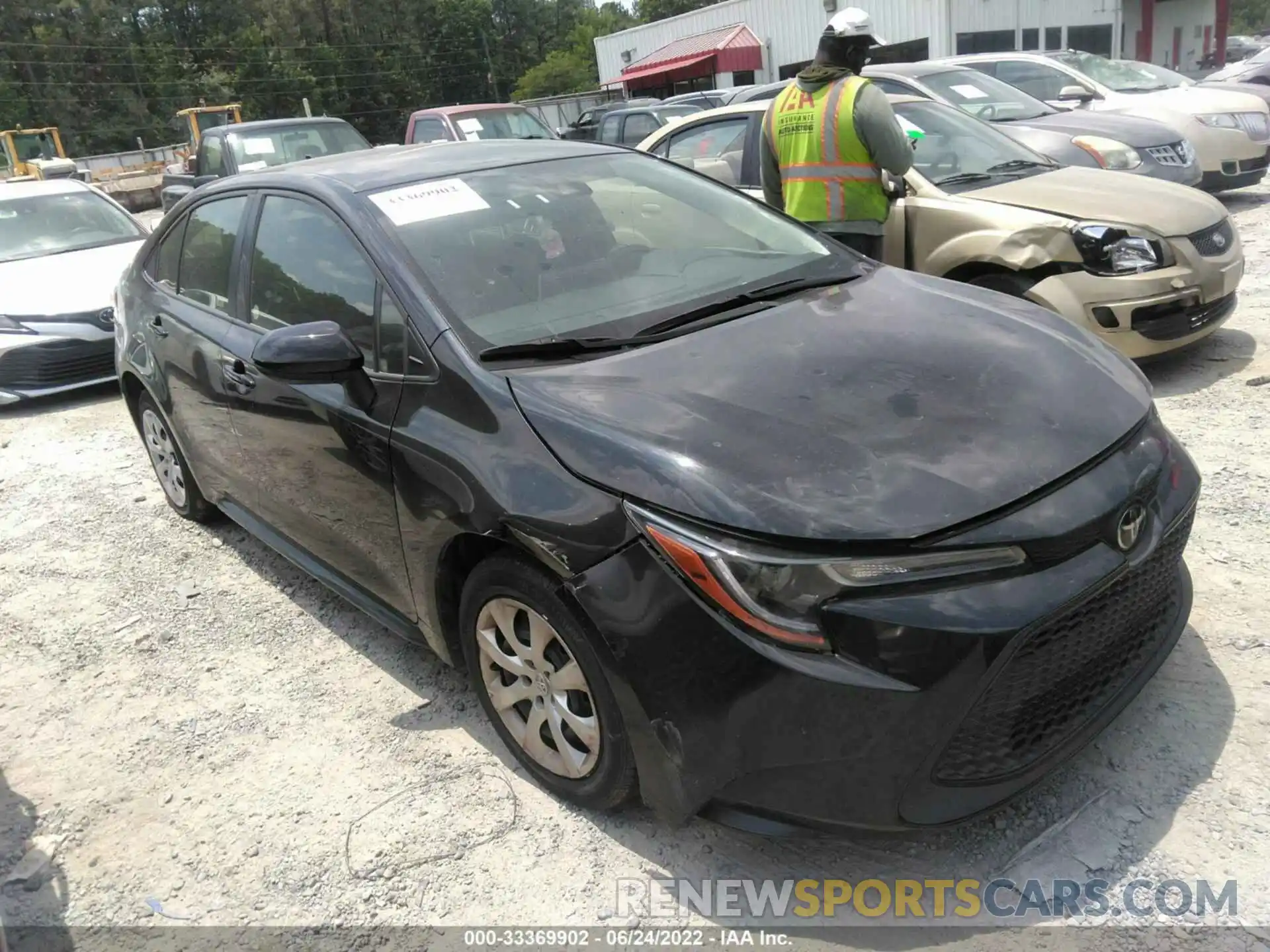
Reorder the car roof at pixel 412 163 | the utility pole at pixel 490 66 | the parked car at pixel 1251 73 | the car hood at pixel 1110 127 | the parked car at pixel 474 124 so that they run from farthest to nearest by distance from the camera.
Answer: the utility pole at pixel 490 66, the parked car at pixel 1251 73, the parked car at pixel 474 124, the car hood at pixel 1110 127, the car roof at pixel 412 163

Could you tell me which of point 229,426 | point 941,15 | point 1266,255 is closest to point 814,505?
point 229,426

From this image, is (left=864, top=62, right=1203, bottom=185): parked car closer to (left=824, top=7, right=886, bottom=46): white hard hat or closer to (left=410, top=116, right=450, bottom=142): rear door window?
(left=824, top=7, right=886, bottom=46): white hard hat

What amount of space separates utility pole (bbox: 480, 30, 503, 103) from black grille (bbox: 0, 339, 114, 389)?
231 ft

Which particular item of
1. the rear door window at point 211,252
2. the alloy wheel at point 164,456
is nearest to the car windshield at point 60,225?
the alloy wheel at point 164,456

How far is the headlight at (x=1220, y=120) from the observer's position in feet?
30.1

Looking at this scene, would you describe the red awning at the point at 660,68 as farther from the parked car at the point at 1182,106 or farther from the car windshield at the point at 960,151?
the car windshield at the point at 960,151

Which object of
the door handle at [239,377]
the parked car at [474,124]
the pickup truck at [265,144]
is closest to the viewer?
the door handle at [239,377]

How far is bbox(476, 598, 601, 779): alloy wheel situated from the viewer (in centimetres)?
240

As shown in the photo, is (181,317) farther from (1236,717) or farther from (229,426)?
(1236,717)

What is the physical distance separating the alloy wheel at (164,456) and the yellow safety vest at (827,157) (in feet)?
10.6

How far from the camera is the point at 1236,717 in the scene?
2.58m

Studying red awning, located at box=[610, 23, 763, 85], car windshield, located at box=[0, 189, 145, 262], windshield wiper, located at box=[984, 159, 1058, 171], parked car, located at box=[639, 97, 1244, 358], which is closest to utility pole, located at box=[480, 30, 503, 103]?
red awning, located at box=[610, 23, 763, 85]

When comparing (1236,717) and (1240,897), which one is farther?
(1236,717)

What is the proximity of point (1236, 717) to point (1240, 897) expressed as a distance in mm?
637
